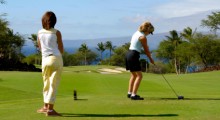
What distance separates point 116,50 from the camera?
137m

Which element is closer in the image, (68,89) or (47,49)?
(47,49)

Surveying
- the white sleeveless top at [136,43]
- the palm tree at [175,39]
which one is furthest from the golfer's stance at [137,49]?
the palm tree at [175,39]

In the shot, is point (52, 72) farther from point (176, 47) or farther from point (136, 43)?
point (176, 47)

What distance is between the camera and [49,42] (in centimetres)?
985

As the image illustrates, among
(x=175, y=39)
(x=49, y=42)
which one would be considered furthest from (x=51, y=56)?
(x=175, y=39)

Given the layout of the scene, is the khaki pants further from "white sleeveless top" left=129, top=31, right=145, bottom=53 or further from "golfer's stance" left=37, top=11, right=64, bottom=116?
"white sleeveless top" left=129, top=31, right=145, bottom=53

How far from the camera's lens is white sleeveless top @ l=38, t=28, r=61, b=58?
981 centimetres

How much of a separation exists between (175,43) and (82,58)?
143 ft

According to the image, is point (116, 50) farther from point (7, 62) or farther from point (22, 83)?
point (22, 83)

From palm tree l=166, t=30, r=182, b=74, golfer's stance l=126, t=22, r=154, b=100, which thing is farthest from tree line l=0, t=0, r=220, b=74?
golfer's stance l=126, t=22, r=154, b=100

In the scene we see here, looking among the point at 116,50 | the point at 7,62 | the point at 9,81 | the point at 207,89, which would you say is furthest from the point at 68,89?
the point at 116,50

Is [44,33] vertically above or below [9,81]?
above

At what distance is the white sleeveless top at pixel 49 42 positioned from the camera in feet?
32.2

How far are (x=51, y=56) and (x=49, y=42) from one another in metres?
0.31
